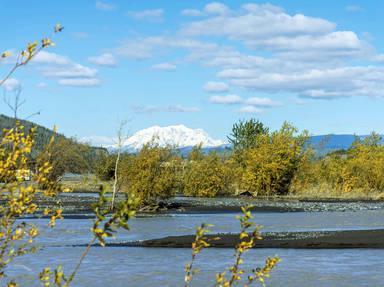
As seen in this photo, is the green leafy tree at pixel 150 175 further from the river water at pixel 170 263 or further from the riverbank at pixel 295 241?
the riverbank at pixel 295 241

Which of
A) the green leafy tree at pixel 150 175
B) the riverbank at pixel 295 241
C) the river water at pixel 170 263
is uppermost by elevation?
the green leafy tree at pixel 150 175

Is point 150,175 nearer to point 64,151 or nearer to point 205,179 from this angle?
point 205,179

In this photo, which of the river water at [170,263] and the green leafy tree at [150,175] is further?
the green leafy tree at [150,175]

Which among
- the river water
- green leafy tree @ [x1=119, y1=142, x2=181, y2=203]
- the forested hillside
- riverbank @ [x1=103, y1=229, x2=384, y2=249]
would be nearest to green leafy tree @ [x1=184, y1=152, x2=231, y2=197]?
the forested hillside

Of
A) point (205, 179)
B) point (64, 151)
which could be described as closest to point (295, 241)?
point (64, 151)

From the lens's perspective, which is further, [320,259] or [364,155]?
[364,155]

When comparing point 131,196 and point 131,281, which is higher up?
point 131,196

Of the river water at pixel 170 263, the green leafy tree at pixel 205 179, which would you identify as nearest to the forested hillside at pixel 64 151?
the river water at pixel 170 263

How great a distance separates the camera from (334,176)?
228 ft

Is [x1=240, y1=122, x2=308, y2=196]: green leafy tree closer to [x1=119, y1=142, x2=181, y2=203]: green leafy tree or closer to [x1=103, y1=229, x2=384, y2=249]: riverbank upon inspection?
[x1=119, y1=142, x2=181, y2=203]: green leafy tree

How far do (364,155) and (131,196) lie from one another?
72.5m

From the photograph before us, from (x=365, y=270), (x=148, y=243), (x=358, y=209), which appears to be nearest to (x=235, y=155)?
(x=358, y=209)

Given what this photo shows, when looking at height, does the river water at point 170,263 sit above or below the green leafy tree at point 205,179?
below

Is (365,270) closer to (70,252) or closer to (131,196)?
(70,252)
